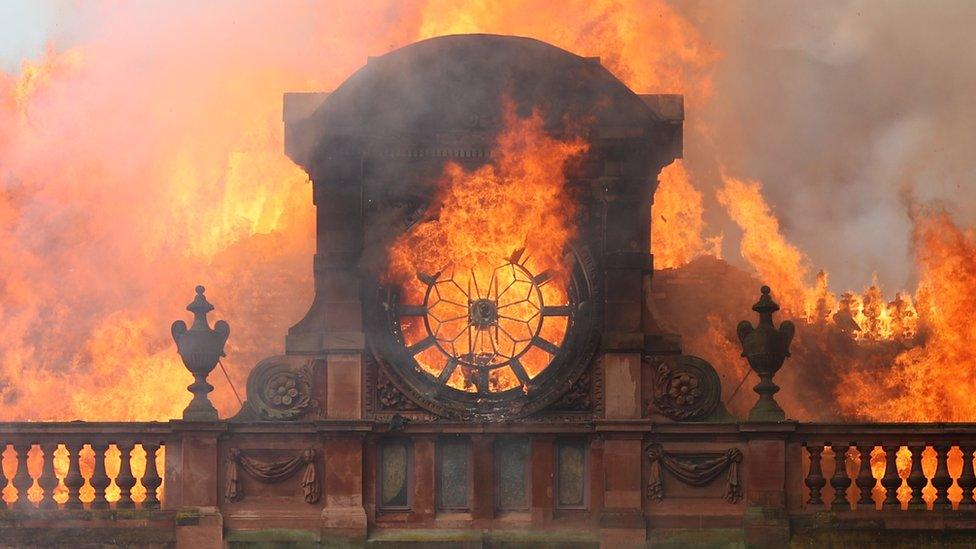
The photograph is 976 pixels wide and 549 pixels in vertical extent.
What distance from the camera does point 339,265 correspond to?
20.3 metres

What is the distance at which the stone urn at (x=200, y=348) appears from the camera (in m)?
19.9

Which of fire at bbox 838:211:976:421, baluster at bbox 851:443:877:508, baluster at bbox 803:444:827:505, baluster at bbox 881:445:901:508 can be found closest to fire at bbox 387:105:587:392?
baluster at bbox 803:444:827:505

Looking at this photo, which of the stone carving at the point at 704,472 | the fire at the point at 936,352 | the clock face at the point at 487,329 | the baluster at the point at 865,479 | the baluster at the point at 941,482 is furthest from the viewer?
the fire at the point at 936,352

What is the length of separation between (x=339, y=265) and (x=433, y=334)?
1.21m

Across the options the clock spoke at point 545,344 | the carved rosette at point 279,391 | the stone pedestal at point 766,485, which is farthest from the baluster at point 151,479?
the stone pedestal at point 766,485

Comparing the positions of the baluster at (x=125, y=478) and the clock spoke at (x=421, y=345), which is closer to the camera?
the baluster at (x=125, y=478)

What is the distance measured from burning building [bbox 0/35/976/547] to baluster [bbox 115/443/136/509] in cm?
2

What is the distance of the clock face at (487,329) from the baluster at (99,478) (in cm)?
300

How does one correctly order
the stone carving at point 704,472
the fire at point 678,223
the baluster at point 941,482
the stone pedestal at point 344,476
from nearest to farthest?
the baluster at point 941,482, the stone carving at point 704,472, the stone pedestal at point 344,476, the fire at point 678,223

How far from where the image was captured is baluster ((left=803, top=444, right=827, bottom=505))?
64.5ft

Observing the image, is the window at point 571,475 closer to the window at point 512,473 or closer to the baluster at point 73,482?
the window at point 512,473

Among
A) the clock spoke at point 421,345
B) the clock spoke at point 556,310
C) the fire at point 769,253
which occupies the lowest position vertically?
the clock spoke at point 421,345

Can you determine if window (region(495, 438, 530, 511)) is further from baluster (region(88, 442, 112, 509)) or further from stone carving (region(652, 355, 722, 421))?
baluster (region(88, 442, 112, 509))

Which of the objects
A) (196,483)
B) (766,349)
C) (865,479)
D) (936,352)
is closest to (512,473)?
(766,349)
